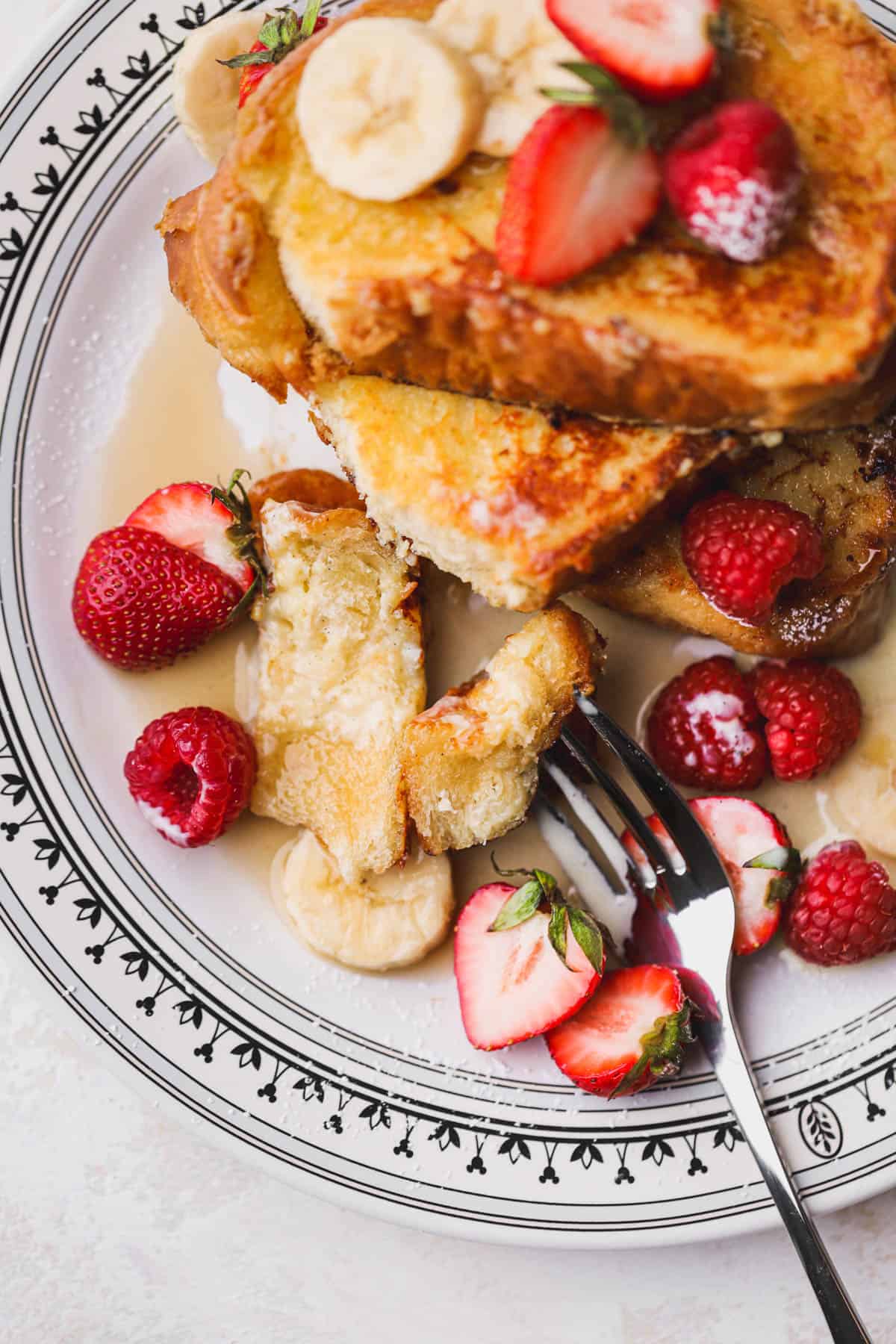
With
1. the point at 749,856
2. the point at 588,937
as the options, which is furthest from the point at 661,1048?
the point at 749,856

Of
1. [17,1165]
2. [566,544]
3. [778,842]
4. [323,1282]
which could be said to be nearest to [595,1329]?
[323,1282]

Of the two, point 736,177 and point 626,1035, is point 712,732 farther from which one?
point 736,177

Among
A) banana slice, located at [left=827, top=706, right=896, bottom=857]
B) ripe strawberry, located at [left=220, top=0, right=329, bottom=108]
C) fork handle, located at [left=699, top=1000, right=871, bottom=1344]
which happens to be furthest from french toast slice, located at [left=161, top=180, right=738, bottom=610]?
fork handle, located at [left=699, top=1000, right=871, bottom=1344]

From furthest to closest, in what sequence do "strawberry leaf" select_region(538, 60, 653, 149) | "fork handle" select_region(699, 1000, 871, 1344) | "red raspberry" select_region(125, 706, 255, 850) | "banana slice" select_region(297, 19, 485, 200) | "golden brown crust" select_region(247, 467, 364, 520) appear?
"golden brown crust" select_region(247, 467, 364, 520), "red raspberry" select_region(125, 706, 255, 850), "fork handle" select_region(699, 1000, 871, 1344), "banana slice" select_region(297, 19, 485, 200), "strawberry leaf" select_region(538, 60, 653, 149)

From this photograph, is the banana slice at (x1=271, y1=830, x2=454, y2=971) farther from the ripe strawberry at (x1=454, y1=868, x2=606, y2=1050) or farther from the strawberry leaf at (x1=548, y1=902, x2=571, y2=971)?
the strawberry leaf at (x1=548, y1=902, x2=571, y2=971)

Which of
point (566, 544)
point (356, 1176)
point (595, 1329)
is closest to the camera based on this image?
point (566, 544)

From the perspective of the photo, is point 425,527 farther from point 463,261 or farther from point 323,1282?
point 323,1282

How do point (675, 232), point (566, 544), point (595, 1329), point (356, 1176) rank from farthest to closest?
point (595, 1329) → point (356, 1176) → point (566, 544) → point (675, 232)
